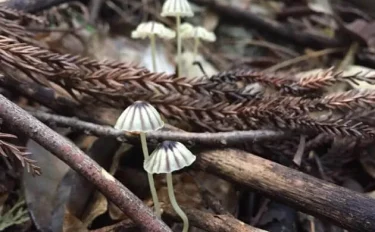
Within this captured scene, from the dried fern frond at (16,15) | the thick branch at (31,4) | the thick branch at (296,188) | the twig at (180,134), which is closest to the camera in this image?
the thick branch at (296,188)

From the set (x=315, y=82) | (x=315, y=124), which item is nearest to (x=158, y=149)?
(x=315, y=124)

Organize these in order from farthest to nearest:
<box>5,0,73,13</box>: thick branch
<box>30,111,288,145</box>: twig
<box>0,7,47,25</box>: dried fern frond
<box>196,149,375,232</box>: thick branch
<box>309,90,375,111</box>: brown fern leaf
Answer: <box>5,0,73,13</box>: thick branch
<box>0,7,47,25</box>: dried fern frond
<box>309,90,375,111</box>: brown fern leaf
<box>30,111,288,145</box>: twig
<box>196,149,375,232</box>: thick branch

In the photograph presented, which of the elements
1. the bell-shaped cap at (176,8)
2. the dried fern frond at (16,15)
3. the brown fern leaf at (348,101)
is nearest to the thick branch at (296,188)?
the brown fern leaf at (348,101)

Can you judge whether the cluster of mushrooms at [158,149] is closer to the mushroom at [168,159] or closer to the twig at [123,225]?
the mushroom at [168,159]

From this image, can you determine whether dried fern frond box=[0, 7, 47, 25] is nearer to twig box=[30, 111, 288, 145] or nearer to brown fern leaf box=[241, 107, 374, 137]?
twig box=[30, 111, 288, 145]

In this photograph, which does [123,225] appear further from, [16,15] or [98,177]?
[16,15]

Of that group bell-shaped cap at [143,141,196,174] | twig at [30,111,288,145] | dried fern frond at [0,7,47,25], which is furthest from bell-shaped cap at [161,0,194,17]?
bell-shaped cap at [143,141,196,174]
